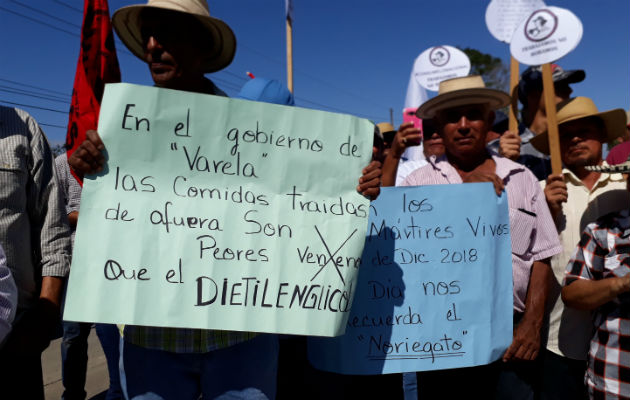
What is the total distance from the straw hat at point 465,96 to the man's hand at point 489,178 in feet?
1.23

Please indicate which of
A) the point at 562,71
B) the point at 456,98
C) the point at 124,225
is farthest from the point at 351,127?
the point at 562,71

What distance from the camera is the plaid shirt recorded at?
1833 mm

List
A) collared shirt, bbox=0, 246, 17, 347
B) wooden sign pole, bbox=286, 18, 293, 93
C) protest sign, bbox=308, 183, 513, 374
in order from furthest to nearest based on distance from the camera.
A: 1. wooden sign pole, bbox=286, 18, 293, 93
2. protest sign, bbox=308, 183, 513, 374
3. collared shirt, bbox=0, 246, 17, 347

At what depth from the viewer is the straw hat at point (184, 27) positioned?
1.57 meters

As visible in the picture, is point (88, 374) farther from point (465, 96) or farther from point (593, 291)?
point (593, 291)

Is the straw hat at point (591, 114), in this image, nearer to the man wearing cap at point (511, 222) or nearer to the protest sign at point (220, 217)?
the man wearing cap at point (511, 222)

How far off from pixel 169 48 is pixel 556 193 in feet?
5.95

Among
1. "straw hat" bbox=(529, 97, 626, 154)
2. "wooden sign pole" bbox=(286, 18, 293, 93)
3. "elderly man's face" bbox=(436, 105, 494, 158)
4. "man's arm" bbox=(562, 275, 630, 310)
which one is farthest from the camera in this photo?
"wooden sign pole" bbox=(286, 18, 293, 93)

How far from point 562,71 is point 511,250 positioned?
2.10 m

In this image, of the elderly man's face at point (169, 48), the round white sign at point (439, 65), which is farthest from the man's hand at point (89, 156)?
the round white sign at point (439, 65)

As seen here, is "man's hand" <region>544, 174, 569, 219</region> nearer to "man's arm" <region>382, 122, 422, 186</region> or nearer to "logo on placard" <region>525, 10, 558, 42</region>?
Answer: "man's arm" <region>382, 122, 422, 186</region>

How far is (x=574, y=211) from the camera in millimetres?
2289

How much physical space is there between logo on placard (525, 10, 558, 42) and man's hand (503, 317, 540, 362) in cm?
157

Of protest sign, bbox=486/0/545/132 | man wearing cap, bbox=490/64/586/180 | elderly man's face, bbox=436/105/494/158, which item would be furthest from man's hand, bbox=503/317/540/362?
protest sign, bbox=486/0/545/132
